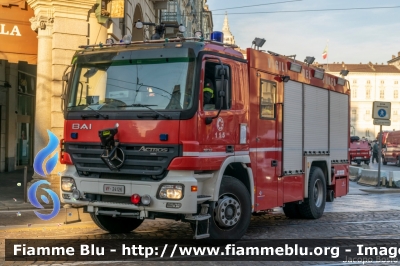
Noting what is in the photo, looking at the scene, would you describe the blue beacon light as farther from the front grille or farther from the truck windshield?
the front grille

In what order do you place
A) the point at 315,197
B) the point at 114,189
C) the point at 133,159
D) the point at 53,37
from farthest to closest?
the point at 53,37 < the point at 315,197 < the point at 114,189 < the point at 133,159

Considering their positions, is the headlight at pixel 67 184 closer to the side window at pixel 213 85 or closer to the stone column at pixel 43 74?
the side window at pixel 213 85

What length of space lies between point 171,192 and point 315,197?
519 cm

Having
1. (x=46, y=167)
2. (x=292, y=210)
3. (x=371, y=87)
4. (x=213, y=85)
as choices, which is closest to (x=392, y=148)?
(x=292, y=210)

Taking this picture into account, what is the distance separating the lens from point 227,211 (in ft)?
26.2

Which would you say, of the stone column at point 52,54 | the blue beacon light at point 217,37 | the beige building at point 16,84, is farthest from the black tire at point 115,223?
the beige building at point 16,84

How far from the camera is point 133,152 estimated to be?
7.47m

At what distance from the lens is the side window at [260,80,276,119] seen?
30.0 feet

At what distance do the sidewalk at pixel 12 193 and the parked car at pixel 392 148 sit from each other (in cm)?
2833

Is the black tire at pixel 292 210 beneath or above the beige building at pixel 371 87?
beneath

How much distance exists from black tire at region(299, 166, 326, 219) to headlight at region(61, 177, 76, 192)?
200 inches

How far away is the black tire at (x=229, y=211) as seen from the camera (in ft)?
25.5

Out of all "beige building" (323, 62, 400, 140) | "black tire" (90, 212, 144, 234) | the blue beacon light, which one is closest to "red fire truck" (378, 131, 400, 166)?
"black tire" (90, 212, 144, 234)

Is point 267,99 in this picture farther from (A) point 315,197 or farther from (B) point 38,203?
(B) point 38,203
